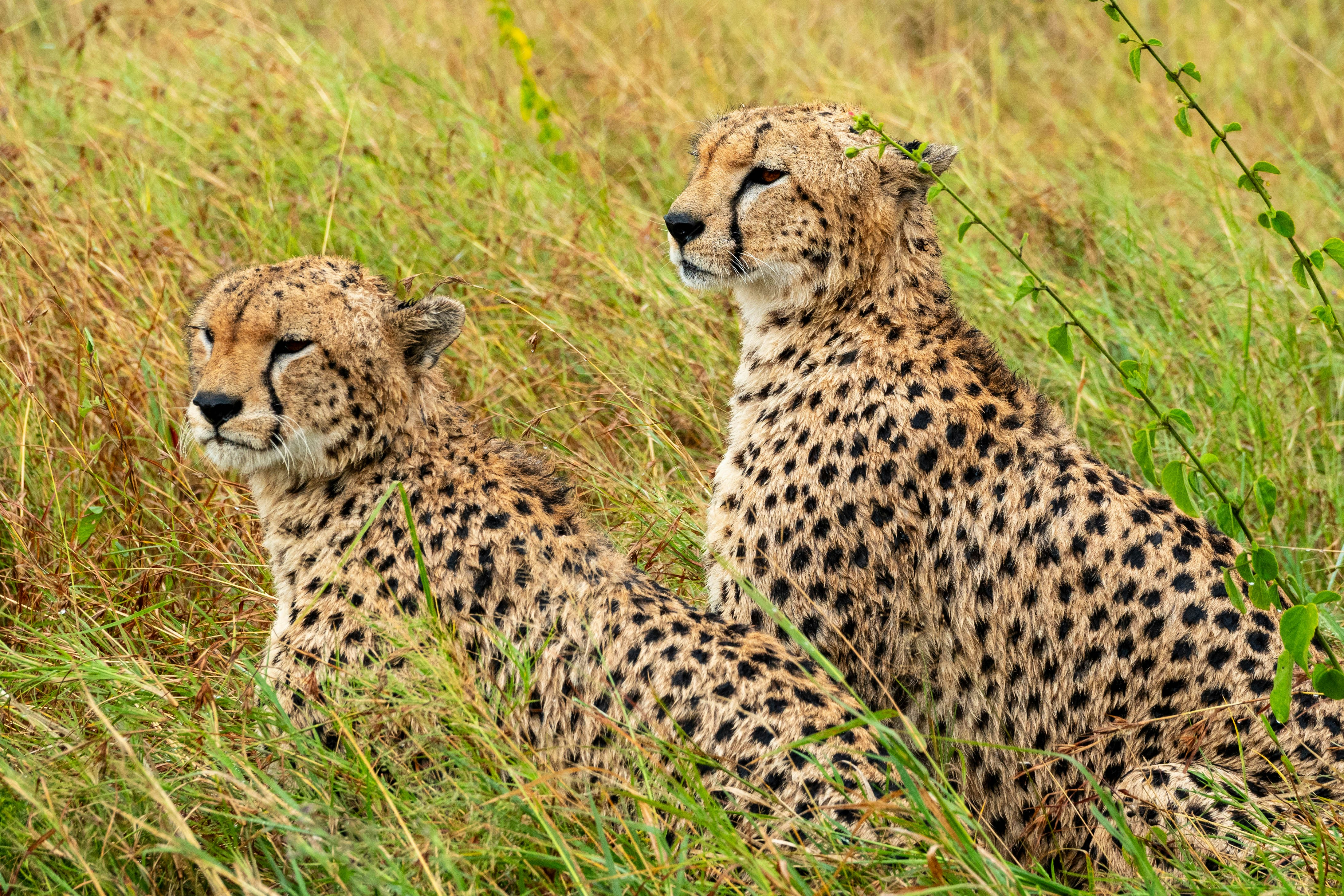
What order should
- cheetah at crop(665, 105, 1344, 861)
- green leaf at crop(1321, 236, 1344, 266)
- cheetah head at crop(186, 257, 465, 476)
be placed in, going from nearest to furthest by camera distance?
1. green leaf at crop(1321, 236, 1344, 266)
2. cheetah at crop(665, 105, 1344, 861)
3. cheetah head at crop(186, 257, 465, 476)

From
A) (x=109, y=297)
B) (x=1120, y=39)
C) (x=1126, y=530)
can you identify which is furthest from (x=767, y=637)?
(x=109, y=297)

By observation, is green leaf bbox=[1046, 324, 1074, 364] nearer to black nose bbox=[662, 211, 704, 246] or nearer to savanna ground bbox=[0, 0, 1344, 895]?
Answer: savanna ground bbox=[0, 0, 1344, 895]

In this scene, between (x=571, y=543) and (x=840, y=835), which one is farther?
(x=571, y=543)

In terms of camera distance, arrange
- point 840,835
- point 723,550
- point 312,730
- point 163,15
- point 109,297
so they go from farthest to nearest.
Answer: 1. point 163,15
2. point 109,297
3. point 723,550
4. point 312,730
5. point 840,835

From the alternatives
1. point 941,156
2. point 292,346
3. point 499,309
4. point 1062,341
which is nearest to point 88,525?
point 292,346

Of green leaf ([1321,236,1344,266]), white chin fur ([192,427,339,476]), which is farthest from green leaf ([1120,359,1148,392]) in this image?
white chin fur ([192,427,339,476])

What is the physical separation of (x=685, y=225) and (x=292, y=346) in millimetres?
956

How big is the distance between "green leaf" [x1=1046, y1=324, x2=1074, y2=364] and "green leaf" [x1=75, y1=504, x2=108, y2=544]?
2.33m

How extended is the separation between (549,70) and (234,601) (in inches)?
149

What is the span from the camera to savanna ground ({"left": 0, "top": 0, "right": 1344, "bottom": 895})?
2404 mm

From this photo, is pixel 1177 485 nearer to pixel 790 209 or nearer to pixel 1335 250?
pixel 1335 250

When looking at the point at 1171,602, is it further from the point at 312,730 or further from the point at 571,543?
the point at 312,730

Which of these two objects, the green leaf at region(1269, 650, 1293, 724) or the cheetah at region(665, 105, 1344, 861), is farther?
the cheetah at region(665, 105, 1344, 861)

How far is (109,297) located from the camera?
4.30m
